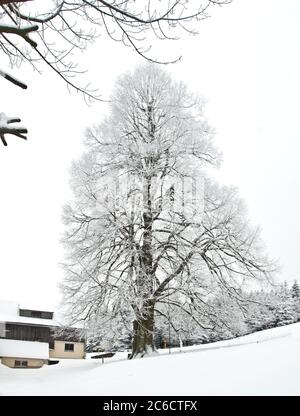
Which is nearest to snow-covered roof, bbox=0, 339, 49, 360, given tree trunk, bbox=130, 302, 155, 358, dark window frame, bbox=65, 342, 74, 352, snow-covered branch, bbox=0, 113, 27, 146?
dark window frame, bbox=65, 342, 74, 352

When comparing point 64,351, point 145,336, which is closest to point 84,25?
point 145,336

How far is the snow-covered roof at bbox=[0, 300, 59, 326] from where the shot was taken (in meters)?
32.9

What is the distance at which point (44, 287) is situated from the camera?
55344mm

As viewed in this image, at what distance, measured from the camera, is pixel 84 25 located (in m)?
5.34

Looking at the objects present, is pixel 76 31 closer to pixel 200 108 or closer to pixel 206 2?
pixel 206 2

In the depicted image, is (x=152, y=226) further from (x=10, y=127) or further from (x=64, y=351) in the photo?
(x=64, y=351)

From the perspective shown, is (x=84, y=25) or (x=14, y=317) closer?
(x=84, y=25)

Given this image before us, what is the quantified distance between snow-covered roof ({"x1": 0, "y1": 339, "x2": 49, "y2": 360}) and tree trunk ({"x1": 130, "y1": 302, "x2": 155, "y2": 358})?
67.7 ft

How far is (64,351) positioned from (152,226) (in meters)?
28.1

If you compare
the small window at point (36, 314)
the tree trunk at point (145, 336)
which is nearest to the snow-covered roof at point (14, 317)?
the small window at point (36, 314)

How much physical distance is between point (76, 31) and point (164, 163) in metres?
8.46

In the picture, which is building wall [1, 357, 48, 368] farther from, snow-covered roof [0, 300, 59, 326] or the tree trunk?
the tree trunk

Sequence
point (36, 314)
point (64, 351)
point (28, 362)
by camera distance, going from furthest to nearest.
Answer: point (64, 351) < point (36, 314) < point (28, 362)
